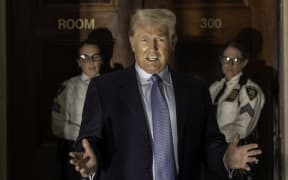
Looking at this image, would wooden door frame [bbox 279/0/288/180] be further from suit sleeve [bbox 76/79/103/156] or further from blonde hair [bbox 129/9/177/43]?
suit sleeve [bbox 76/79/103/156]

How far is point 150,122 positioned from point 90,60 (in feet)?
5.00

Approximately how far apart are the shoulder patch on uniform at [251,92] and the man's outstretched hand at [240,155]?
1498mm

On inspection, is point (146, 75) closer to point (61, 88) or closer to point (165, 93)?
point (165, 93)

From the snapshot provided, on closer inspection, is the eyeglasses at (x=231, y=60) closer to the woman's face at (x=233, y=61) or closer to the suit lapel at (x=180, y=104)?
the woman's face at (x=233, y=61)

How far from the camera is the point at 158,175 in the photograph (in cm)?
374

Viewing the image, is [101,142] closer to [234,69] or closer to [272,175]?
[234,69]

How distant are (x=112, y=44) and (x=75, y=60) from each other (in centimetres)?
27

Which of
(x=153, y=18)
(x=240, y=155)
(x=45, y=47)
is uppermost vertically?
(x=153, y=18)

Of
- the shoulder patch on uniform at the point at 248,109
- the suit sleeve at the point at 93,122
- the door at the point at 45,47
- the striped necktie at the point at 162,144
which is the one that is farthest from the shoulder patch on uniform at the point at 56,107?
the striped necktie at the point at 162,144

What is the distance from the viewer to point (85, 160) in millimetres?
3539

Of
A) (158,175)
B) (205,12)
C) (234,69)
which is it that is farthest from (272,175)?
(158,175)

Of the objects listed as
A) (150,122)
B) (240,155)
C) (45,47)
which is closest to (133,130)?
(150,122)

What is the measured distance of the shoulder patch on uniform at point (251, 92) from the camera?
5211 millimetres

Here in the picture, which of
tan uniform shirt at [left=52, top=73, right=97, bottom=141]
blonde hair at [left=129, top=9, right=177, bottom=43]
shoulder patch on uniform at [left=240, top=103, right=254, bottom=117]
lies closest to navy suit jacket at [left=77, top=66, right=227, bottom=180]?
blonde hair at [left=129, top=9, right=177, bottom=43]
